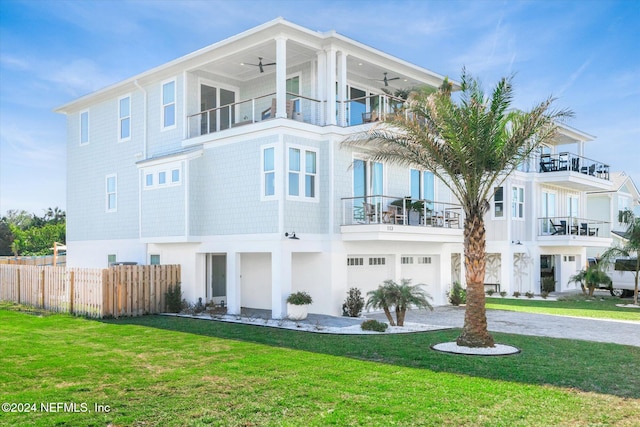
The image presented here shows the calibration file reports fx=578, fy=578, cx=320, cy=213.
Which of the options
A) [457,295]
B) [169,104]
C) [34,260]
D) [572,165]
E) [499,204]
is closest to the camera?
[169,104]

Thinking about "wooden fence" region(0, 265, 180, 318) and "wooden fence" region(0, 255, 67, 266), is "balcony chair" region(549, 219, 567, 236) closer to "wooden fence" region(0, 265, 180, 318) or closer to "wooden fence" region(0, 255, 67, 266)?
"wooden fence" region(0, 265, 180, 318)

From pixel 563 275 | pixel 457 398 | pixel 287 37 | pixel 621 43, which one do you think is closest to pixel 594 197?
pixel 563 275

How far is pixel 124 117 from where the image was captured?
2597 centimetres

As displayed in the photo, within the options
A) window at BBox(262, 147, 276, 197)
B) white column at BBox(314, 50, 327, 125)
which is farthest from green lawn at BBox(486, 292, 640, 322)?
window at BBox(262, 147, 276, 197)

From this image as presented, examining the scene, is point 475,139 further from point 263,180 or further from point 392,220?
point 263,180

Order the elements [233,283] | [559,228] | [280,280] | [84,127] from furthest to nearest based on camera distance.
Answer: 1. [559,228]
2. [84,127]
3. [233,283]
4. [280,280]

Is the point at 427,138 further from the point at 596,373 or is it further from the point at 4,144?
the point at 4,144

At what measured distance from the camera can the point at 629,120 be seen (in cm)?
2977

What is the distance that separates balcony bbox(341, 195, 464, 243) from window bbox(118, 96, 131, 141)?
455 inches

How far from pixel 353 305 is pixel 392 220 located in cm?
332

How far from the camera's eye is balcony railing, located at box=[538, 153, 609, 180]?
108 feet

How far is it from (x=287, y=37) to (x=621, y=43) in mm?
16319

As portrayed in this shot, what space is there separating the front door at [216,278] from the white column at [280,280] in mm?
4789

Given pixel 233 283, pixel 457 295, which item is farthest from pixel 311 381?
pixel 457 295
